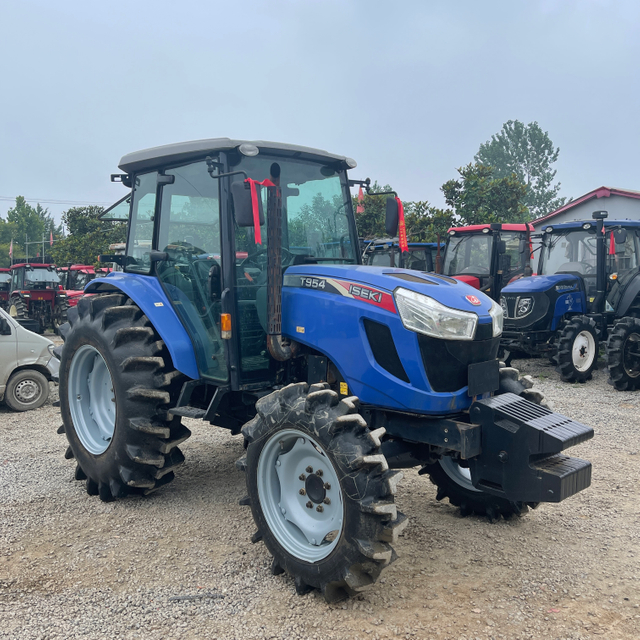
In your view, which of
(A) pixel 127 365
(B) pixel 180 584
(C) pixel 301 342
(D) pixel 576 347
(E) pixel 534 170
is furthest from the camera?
(E) pixel 534 170

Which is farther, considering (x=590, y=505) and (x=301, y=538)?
(x=590, y=505)

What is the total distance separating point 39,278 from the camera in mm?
18703

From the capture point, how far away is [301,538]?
11.5ft

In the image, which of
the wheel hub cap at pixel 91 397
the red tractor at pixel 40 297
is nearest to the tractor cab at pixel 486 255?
the wheel hub cap at pixel 91 397

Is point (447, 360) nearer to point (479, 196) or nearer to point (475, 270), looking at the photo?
point (475, 270)

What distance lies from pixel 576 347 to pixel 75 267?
17090 millimetres

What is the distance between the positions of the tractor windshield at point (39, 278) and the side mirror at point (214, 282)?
53.7ft

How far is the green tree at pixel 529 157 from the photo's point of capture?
170ft

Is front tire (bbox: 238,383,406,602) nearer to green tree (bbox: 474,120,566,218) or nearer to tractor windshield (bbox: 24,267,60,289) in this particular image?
tractor windshield (bbox: 24,267,60,289)

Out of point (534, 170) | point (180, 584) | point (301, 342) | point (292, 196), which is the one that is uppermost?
point (534, 170)

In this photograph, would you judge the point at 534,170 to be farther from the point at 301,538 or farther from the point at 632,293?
the point at 301,538

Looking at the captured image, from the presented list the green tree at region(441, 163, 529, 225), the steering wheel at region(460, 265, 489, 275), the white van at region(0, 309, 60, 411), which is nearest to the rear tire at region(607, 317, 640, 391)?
the steering wheel at region(460, 265, 489, 275)

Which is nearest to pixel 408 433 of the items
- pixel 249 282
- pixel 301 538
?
pixel 301 538

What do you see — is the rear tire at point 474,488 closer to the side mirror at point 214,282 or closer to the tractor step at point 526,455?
the tractor step at point 526,455
